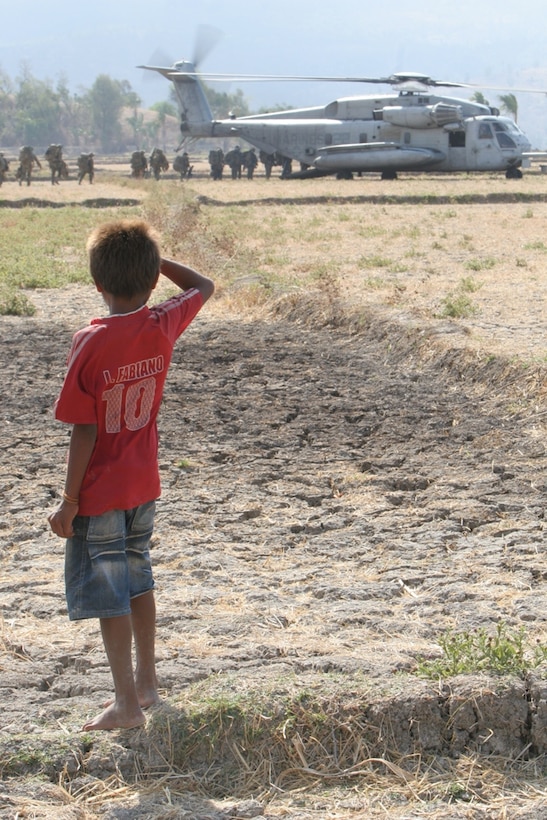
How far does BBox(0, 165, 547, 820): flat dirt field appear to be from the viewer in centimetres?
311

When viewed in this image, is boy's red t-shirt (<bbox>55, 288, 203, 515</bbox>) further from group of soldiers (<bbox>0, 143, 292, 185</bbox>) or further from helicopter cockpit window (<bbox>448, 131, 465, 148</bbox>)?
group of soldiers (<bbox>0, 143, 292, 185</bbox>)

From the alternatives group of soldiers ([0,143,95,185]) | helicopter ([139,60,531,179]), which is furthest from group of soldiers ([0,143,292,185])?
helicopter ([139,60,531,179])

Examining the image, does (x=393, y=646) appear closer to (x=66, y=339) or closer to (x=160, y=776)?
(x=160, y=776)

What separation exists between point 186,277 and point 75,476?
86 cm

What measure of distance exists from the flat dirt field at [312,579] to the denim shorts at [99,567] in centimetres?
40

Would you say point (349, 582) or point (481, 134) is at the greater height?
point (481, 134)

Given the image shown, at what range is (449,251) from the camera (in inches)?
643

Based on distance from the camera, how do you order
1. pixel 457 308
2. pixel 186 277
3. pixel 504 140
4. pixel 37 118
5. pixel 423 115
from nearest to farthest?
A: pixel 186 277, pixel 457 308, pixel 423 115, pixel 504 140, pixel 37 118

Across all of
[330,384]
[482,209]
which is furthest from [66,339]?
[482,209]

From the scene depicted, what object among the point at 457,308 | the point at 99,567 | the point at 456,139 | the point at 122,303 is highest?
the point at 456,139

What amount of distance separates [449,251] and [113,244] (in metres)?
13.8

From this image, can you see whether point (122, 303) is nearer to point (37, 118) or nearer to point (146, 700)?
point (146, 700)

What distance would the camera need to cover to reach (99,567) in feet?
10.3

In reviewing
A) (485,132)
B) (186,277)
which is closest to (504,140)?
(485,132)
